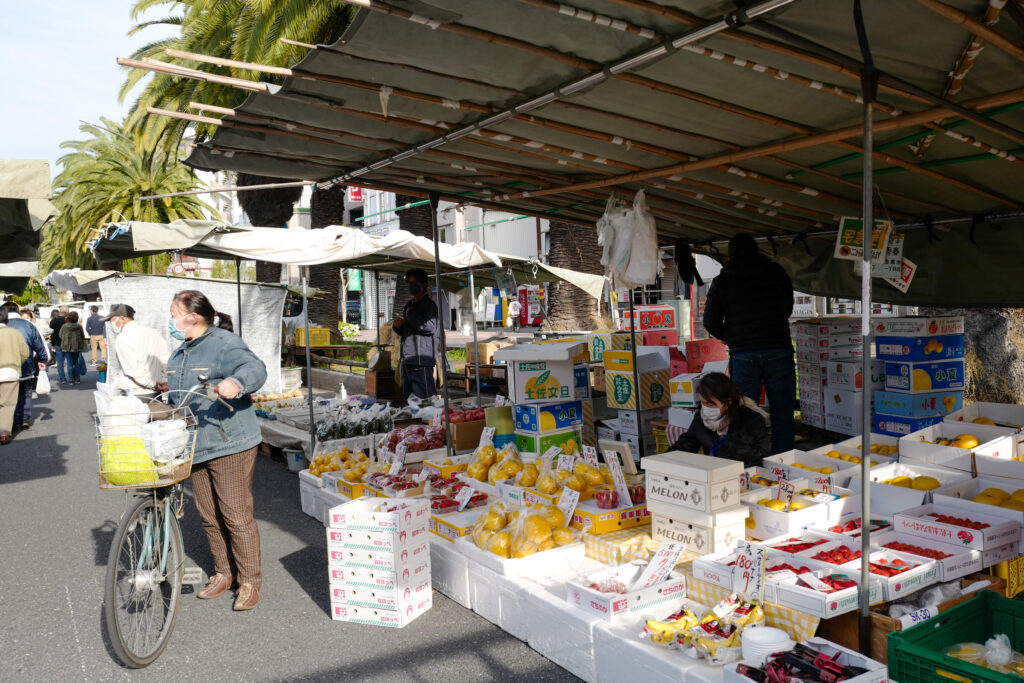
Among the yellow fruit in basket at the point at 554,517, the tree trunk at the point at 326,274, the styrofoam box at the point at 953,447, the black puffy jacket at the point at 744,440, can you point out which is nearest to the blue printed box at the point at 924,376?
the styrofoam box at the point at 953,447

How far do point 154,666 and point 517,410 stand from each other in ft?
11.4

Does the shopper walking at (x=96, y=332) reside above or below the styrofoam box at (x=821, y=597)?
above

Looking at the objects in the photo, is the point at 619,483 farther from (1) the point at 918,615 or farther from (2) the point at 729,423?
(1) the point at 918,615

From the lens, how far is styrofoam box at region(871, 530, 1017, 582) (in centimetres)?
290

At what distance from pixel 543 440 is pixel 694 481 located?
271cm

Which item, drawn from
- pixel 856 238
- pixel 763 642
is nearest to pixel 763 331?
pixel 856 238

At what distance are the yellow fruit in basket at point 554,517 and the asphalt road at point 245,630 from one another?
671 mm

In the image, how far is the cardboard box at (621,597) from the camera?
3.09 meters

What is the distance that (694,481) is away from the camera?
3.49m

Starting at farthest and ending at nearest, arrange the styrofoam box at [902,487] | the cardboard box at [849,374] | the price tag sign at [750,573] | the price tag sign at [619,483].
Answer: the cardboard box at [849,374] < the price tag sign at [619,483] < the styrofoam box at [902,487] < the price tag sign at [750,573]

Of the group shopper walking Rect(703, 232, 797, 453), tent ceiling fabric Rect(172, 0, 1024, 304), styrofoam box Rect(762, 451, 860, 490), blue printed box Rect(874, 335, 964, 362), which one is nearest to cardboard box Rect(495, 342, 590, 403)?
tent ceiling fabric Rect(172, 0, 1024, 304)

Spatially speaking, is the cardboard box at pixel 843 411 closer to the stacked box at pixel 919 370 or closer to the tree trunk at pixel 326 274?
the stacked box at pixel 919 370

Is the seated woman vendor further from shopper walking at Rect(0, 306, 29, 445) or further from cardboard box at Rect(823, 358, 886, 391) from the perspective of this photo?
shopper walking at Rect(0, 306, 29, 445)

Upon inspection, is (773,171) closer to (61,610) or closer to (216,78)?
(216,78)
